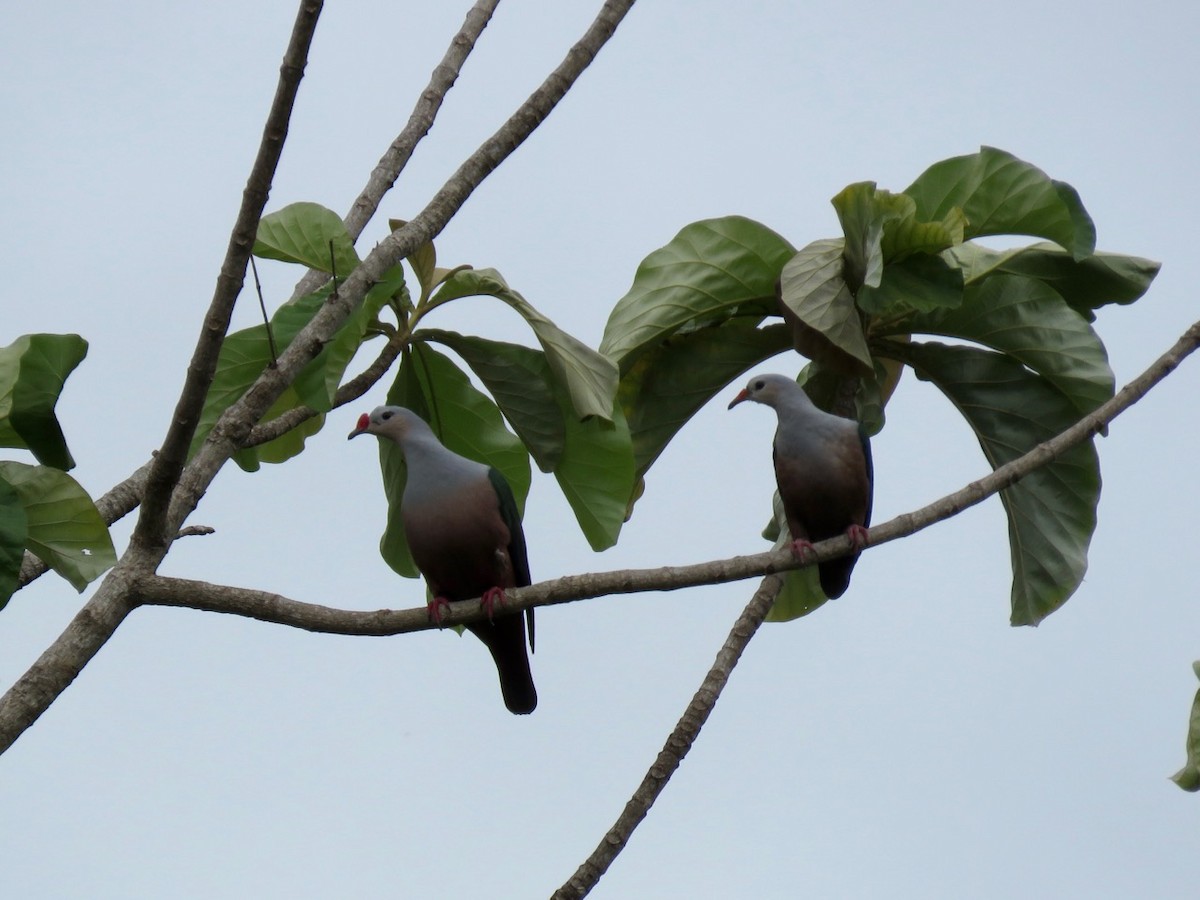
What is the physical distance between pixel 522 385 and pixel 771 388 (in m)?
1.03

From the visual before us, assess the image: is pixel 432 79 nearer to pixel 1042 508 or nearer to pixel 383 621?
pixel 383 621

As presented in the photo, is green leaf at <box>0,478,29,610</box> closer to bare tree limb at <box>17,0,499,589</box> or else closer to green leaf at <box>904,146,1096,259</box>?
bare tree limb at <box>17,0,499,589</box>

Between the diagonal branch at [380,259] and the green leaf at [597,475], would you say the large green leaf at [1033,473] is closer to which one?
the green leaf at [597,475]

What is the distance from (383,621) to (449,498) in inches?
50.0

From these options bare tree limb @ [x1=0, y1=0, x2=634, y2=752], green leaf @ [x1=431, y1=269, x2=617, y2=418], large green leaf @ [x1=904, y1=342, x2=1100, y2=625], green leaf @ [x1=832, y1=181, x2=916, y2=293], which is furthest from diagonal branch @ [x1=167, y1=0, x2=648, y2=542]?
large green leaf @ [x1=904, y1=342, x2=1100, y2=625]

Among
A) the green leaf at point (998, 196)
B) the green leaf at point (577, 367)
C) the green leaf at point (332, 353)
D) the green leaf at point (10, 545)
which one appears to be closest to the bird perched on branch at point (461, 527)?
the green leaf at point (577, 367)

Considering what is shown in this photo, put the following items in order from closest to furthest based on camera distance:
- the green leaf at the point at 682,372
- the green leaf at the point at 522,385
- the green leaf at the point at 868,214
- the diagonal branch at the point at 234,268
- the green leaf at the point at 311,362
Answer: the diagonal branch at the point at 234,268, the green leaf at the point at 311,362, the green leaf at the point at 868,214, the green leaf at the point at 522,385, the green leaf at the point at 682,372

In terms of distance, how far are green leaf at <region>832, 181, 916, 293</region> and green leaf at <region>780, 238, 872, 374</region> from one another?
0.10 meters

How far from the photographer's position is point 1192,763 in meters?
4.29

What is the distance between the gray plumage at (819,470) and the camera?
16.1ft

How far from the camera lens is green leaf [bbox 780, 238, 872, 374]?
447 centimetres

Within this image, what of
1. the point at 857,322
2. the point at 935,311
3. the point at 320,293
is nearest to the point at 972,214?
the point at 935,311

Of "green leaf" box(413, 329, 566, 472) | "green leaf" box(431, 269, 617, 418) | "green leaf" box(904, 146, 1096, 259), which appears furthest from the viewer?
"green leaf" box(904, 146, 1096, 259)

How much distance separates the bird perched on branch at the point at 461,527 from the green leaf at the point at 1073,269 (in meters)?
1.92
